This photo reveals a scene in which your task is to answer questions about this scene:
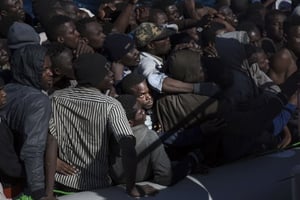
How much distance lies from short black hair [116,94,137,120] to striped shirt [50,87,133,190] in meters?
0.22

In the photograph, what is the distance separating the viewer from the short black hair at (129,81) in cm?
602

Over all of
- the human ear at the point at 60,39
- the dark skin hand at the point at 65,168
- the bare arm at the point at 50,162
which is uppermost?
the human ear at the point at 60,39

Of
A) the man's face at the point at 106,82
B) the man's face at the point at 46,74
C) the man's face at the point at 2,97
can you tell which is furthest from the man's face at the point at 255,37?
the man's face at the point at 2,97

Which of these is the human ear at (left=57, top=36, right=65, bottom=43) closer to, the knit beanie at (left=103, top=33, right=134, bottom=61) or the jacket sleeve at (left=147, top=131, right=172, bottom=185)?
the knit beanie at (left=103, top=33, right=134, bottom=61)

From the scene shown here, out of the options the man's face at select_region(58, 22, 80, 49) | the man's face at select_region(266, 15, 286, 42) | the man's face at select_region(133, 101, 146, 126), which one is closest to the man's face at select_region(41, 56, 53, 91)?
the man's face at select_region(133, 101, 146, 126)

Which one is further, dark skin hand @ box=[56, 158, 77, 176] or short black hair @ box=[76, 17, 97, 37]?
short black hair @ box=[76, 17, 97, 37]

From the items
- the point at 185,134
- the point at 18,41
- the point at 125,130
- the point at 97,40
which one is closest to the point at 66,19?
the point at 97,40

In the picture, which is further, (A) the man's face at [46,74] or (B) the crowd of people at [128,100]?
(A) the man's face at [46,74]

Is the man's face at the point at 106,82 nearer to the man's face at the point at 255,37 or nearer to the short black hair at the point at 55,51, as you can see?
the short black hair at the point at 55,51

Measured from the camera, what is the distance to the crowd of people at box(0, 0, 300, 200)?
5398 millimetres

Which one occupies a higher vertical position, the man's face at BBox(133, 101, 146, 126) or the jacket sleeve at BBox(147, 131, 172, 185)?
the man's face at BBox(133, 101, 146, 126)

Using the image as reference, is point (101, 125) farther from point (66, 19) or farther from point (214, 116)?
point (66, 19)

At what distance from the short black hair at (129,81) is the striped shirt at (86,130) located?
0.57 metres

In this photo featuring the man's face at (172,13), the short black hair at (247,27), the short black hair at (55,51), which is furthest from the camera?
the man's face at (172,13)
